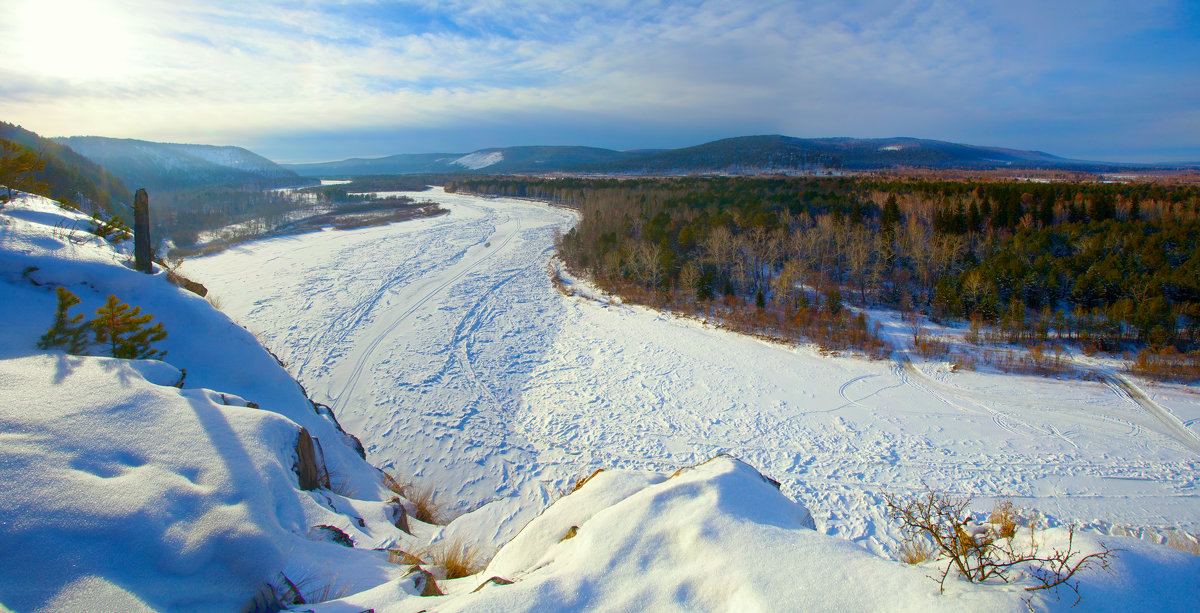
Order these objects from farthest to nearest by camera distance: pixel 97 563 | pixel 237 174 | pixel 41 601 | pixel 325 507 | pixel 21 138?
pixel 237 174 → pixel 21 138 → pixel 325 507 → pixel 97 563 → pixel 41 601

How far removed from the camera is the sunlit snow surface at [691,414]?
12.2 m

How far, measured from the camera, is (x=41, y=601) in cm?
324

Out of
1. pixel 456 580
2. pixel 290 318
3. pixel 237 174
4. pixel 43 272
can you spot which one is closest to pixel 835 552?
pixel 456 580

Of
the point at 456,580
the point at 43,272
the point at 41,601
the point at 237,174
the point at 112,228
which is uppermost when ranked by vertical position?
the point at 237,174

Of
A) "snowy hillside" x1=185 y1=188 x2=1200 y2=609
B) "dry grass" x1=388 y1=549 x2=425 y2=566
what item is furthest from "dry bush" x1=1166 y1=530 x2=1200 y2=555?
"dry grass" x1=388 y1=549 x2=425 y2=566

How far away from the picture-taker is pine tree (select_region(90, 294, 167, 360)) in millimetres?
7445

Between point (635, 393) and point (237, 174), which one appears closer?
point (635, 393)

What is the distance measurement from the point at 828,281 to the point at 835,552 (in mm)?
30781

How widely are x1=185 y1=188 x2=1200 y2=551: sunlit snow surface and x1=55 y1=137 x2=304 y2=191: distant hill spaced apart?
5031 inches

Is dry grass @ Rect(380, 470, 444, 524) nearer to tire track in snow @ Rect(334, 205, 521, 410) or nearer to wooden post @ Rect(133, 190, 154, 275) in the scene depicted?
tire track in snow @ Rect(334, 205, 521, 410)

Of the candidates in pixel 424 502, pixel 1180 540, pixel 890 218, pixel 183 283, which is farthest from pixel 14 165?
pixel 890 218

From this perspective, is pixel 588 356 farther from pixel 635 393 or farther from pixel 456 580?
pixel 456 580

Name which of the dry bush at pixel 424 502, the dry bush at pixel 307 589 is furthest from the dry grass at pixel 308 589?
the dry bush at pixel 424 502

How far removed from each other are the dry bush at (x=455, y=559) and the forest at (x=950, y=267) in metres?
19.1
